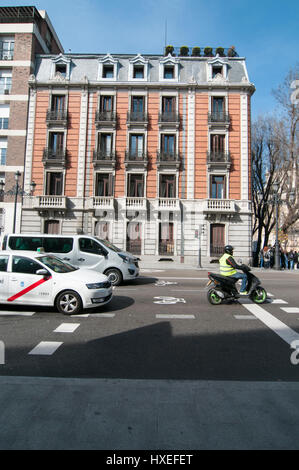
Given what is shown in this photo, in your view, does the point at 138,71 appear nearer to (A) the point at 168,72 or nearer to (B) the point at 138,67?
(B) the point at 138,67

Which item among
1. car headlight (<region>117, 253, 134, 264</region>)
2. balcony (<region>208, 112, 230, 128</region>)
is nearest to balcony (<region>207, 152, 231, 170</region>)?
balcony (<region>208, 112, 230, 128</region>)

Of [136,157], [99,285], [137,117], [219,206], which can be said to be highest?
[137,117]

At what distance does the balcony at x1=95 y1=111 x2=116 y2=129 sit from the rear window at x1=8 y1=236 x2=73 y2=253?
16.8 metres

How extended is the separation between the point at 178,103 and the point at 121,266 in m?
19.8

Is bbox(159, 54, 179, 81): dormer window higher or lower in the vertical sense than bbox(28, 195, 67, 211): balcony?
higher

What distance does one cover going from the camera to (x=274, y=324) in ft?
21.4

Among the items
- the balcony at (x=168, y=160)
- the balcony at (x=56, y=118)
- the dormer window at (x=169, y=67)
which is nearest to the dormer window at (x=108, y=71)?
the dormer window at (x=169, y=67)

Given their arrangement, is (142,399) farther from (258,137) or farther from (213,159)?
(258,137)

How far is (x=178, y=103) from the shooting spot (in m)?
26.2

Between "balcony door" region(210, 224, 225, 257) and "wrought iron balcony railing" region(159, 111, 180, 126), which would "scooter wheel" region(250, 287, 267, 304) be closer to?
"balcony door" region(210, 224, 225, 257)

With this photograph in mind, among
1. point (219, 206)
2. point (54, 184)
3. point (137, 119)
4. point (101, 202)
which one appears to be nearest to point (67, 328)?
point (101, 202)

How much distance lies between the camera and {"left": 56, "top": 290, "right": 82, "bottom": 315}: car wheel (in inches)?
278

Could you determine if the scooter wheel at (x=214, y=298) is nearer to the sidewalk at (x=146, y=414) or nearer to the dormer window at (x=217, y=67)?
the sidewalk at (x=146, y=414)

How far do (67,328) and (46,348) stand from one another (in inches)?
43.4
